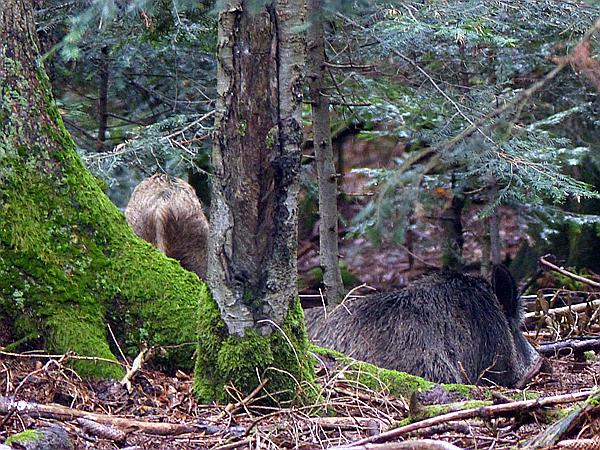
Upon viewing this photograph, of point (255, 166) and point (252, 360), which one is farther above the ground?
point (255, 166)

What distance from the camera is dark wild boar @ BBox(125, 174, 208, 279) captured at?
863cm

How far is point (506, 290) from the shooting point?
23.4 ft

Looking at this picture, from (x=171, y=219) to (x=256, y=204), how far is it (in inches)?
178

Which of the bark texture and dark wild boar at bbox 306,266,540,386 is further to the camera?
dark wild boar at bbox 306,266,540,386

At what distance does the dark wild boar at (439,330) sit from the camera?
6.48m

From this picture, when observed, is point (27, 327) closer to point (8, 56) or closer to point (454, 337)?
point (8, 56)

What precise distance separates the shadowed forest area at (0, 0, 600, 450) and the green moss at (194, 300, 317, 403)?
1cm

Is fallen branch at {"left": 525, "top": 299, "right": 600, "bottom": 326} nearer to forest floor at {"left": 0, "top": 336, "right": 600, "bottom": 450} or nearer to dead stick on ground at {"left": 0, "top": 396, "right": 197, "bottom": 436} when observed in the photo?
forest floor at {"left": 0, "top": 336, "right": 600, "bottom": 450}

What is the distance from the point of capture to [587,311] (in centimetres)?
840

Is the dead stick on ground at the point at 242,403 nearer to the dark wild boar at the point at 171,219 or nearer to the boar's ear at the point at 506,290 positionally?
the boar's ear at the point at 506,290

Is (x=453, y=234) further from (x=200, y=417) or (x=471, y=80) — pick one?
(x=200, y=417)

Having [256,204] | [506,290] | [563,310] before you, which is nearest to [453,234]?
[563,310]

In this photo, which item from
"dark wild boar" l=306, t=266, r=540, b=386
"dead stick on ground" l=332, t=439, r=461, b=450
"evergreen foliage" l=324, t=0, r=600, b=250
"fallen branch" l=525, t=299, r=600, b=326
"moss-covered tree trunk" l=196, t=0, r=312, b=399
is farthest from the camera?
"fallen branch" l=525, t=299, r=600, b=326

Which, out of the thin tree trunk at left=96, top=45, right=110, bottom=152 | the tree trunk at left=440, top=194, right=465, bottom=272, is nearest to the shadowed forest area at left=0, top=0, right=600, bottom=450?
the thin tree trunk at left=96, top=45, right=110, bottom=152
